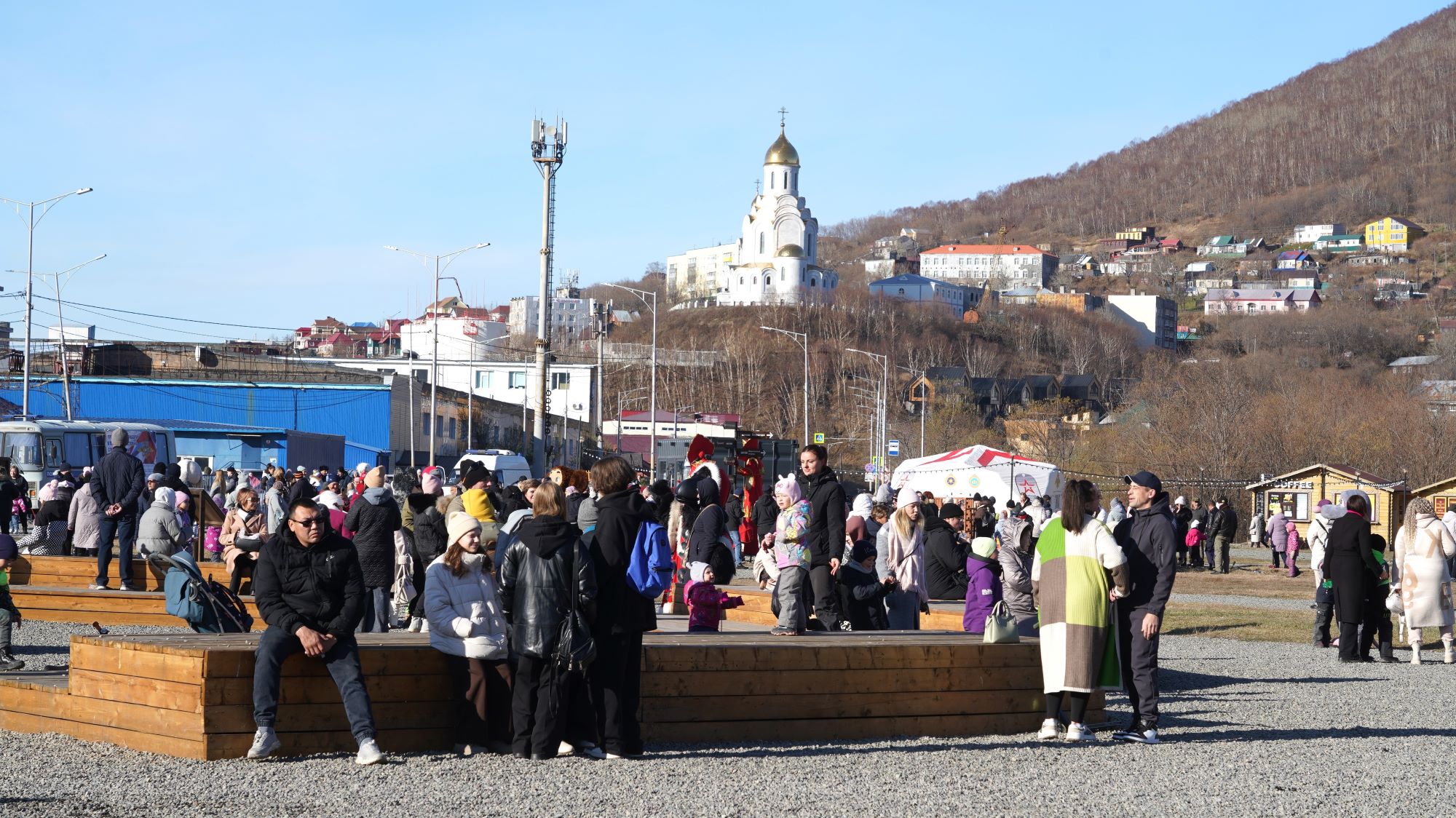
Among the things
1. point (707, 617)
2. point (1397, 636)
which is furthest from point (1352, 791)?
point (1397, 636)

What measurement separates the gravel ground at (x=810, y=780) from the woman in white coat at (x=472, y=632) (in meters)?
0.26

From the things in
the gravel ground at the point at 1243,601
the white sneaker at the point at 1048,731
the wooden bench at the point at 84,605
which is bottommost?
the gravel ground at the point at 1243,601

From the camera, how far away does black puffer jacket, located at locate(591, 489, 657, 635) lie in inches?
358

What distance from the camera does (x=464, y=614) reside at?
9.21m

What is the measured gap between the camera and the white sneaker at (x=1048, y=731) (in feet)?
33.6

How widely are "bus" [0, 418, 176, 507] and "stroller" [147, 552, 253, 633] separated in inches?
1075

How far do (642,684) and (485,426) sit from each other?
253 feet

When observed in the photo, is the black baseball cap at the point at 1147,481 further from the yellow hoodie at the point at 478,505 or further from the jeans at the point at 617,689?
the yellow hoodie at the point at 478,505

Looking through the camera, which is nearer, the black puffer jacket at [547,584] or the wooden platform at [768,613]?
the black puffer jacket at [547,584]

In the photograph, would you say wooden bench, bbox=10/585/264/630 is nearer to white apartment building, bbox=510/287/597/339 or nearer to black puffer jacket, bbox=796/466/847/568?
black puffer jacket, bbox=796/466/847/568

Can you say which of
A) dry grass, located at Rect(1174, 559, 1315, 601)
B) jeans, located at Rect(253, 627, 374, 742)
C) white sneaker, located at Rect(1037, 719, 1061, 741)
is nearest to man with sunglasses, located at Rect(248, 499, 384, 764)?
jeans, located at Rect(253, 627, 374, 742)

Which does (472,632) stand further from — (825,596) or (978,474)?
(978,474)

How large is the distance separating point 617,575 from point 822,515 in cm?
320

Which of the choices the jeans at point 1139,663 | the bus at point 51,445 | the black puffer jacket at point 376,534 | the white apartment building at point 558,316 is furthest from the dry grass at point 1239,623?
the white apartment building at point 558,316
